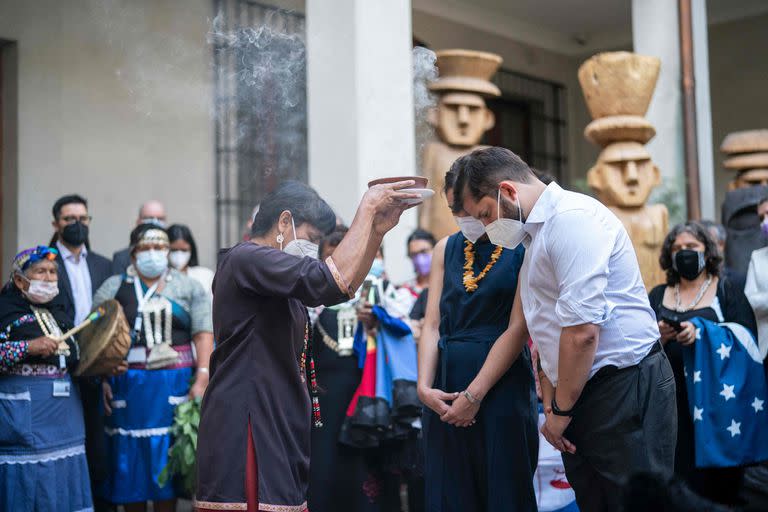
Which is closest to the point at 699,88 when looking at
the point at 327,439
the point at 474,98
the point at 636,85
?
the point at 636,85

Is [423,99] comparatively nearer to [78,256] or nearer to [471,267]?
[78,256]

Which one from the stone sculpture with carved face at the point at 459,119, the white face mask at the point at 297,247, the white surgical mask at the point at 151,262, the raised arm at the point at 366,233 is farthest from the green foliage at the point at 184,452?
the stone sculpture with carved face at the point at 459,119

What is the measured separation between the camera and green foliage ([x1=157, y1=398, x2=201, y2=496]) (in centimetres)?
552

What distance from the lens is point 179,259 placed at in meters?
6.77

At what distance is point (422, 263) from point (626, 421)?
3.36 meters

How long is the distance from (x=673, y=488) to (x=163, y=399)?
4.09 metres

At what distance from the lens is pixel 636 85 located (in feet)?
27.7

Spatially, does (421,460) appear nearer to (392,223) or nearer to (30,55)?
(392,223)

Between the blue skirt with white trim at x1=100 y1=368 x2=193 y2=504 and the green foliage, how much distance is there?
10 cm

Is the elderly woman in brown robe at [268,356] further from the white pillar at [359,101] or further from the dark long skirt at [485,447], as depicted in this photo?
the white pillar at [359,101]

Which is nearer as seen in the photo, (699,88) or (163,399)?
(163,399)

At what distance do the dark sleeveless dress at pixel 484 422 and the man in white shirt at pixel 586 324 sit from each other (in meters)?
0.39

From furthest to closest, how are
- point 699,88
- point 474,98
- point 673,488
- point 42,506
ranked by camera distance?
point 699,88, point 474,98, point 42,506, point 673,488

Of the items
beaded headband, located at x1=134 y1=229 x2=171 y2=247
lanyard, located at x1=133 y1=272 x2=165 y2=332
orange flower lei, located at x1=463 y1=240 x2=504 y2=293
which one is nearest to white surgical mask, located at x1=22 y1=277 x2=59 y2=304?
lanyard, located at x1=133 y1=272 x2=165 y2=332
